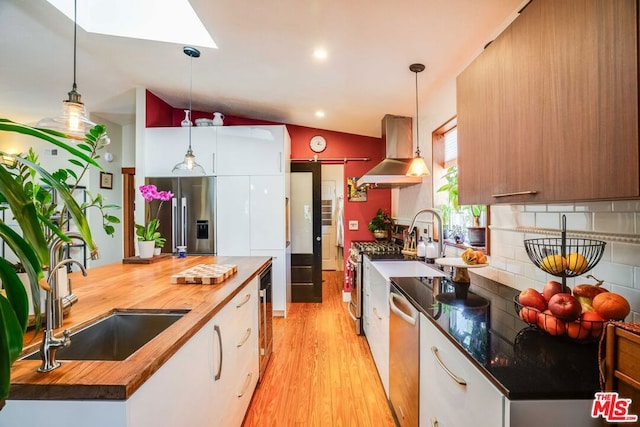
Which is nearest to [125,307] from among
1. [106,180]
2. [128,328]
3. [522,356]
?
[128,328]

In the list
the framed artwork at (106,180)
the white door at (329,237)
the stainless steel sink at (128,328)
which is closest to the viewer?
the stainless steel sink at (128,328)

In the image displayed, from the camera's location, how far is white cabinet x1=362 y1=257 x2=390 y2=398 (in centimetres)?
204

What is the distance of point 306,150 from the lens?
468 centimetres

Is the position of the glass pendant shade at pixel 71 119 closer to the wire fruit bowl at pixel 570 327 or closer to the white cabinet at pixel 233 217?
the white cabinet at pixel 233 217

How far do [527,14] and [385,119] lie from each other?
2598 millimetres

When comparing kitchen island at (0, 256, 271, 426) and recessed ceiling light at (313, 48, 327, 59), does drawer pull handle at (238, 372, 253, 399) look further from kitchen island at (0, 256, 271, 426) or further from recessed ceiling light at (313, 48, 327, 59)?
recessed ceiling light at (313, 48, 327, 59)

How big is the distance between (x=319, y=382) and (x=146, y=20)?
3473 millimetres

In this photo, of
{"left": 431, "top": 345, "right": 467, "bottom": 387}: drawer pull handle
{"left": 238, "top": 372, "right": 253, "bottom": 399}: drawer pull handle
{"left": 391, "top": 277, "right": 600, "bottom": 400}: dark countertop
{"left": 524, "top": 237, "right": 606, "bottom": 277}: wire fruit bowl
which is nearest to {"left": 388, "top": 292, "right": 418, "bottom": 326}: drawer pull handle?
{"left": 391, "top": 277, "right": 600, "bottom": 400}: dark countertop

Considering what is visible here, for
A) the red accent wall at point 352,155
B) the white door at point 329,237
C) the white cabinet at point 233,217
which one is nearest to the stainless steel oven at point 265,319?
the white cabinet at point 233,217

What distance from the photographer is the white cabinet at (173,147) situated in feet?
12.5

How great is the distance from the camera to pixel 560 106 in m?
0.93

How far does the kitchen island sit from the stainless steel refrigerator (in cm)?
158

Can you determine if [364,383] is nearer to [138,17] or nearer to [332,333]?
[332,333]

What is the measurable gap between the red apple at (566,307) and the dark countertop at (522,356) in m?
0.10
